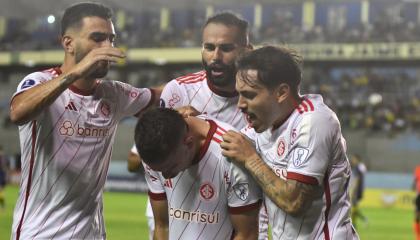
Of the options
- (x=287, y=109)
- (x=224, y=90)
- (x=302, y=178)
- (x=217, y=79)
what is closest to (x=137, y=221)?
(x=224, y=90)

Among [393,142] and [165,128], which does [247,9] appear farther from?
[165,128]

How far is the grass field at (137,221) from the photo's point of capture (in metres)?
13.7

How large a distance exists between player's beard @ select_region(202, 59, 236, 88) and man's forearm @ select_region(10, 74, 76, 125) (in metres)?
1.06

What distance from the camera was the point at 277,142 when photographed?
11.3ft

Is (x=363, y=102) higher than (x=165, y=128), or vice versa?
(x=165, y=128)

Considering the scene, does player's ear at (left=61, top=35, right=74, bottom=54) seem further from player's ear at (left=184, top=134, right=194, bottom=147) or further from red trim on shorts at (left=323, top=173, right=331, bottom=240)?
red trim on shorts at (left=323, top=173, right=331, bottom=240)

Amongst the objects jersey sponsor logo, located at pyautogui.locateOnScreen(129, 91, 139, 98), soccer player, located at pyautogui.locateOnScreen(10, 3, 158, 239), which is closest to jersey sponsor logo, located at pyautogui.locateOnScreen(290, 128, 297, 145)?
soccer player, located at pyautogui.locateOnScreen(10, 3, 158, 239)

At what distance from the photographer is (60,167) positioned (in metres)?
3.86

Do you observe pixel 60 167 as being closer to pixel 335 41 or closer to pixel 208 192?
pixel 208 192

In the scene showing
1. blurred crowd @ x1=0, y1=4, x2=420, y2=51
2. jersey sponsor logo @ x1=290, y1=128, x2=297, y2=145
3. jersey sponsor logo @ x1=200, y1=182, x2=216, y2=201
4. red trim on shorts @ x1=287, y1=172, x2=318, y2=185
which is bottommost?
blurred crowd @ x1=0, y1=4, x2=420, y2=51

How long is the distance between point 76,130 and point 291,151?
1174 mm

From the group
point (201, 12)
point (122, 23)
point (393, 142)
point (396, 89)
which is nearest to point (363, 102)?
point (396, 89)

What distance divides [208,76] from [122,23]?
93.0ft

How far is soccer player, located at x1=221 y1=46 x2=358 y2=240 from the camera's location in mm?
3260
